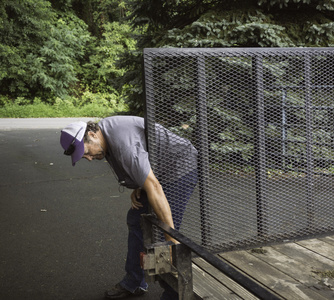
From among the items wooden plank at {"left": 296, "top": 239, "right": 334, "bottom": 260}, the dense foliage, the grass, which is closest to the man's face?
wooden plank at {"left": 296, "top": 239, "right": 334, "bottom": 260}

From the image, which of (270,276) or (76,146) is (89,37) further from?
(270,276)

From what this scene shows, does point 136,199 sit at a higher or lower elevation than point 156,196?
lower

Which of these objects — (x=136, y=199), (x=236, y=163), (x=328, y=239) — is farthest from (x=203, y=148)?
(x=328, y=239)

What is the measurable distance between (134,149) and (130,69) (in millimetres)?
5866

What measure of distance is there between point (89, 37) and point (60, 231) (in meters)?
23.6

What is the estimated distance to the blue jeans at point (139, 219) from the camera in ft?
9.32

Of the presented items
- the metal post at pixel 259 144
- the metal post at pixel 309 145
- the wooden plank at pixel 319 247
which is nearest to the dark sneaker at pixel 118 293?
the metal post at pixel 259 144

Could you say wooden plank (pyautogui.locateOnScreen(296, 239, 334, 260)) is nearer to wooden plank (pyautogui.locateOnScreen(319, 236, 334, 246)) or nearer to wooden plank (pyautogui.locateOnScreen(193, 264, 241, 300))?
wooden plank (pyautogui.locateOnScreen(319, 236, 334, 246))

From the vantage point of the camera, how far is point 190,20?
24.4 ft

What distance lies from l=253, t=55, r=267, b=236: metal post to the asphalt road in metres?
1.13

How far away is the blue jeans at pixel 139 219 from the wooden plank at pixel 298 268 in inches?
27.1

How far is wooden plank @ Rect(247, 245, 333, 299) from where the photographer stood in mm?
2502

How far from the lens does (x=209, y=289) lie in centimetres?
251

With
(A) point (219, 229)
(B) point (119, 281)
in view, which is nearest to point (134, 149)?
(A) point (219, 229)
